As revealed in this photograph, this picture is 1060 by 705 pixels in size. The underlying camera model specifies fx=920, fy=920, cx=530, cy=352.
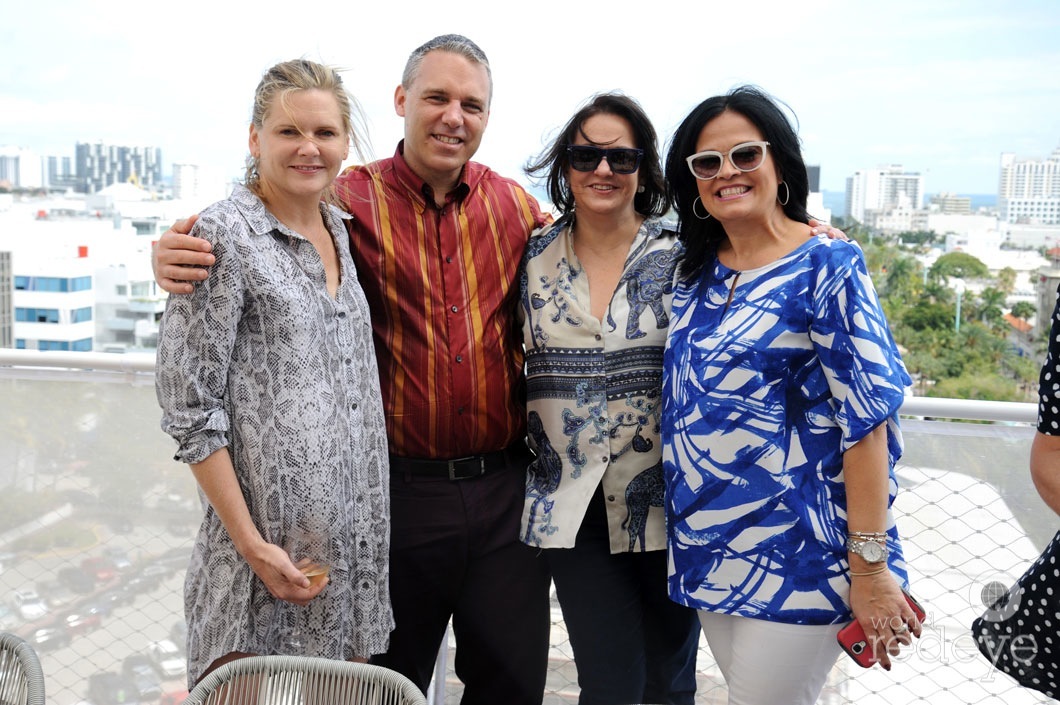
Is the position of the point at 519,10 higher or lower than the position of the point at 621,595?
higher

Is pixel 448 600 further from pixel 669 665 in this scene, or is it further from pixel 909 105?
pixel 909 105

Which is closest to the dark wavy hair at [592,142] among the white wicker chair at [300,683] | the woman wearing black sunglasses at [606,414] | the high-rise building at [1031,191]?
the woman wearing black sunglasses at [606,414]

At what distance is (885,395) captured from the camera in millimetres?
1493

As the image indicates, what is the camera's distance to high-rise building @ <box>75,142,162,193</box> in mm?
81625

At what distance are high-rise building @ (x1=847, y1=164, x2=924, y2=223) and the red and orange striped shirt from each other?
75948 mm

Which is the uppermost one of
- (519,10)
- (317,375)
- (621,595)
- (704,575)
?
(519,10)

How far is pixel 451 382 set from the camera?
6.39 ft

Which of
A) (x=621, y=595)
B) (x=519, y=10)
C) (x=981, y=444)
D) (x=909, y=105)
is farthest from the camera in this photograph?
(x=909, y=105)

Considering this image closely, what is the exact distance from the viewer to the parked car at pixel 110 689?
2652 millimetres

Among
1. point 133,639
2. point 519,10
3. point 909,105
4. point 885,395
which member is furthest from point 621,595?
point 909,105

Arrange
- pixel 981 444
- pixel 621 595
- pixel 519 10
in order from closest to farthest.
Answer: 1. pixel 621 595
2. pixel 981 444
3. pixel 519 10

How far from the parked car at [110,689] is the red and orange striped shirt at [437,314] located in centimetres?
140

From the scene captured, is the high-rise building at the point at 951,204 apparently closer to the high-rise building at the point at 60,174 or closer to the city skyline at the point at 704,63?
the city skyline at the point at 704,63

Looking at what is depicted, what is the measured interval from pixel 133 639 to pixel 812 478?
2249 millimetres
